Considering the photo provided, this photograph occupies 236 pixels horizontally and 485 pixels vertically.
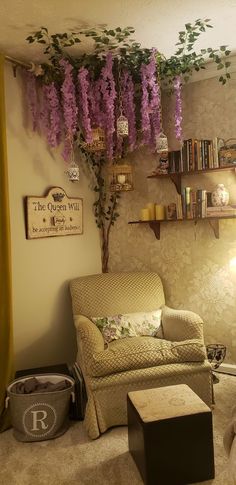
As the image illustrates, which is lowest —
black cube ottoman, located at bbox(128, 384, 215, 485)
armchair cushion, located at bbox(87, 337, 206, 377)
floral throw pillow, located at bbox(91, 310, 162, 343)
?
black cube ottoman, located at bbox(128, 384, 215, 485)

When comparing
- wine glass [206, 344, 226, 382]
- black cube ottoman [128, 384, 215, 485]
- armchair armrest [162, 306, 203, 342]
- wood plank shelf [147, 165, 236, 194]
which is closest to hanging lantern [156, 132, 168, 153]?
wood plank shelf [147, 165, 236, 194]

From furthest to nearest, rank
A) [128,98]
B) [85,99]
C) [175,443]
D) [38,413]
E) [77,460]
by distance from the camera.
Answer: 1. [128,98]
2. [85,99]
3. [38,413]
4. [77,460]
5. [175,443]

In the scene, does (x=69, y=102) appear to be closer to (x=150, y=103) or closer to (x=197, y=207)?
(x=150, y=103)

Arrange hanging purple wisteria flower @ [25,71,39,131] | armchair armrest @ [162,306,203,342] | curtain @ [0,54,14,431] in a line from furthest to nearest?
hanging purple wisteria flower @ [25,71,39,131] → armchair armrest @ [162,306,203,342] → curtain @ [0,54,14,431]

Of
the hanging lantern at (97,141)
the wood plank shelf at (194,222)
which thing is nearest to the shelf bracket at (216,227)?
the wood plank shelf at (194,222)

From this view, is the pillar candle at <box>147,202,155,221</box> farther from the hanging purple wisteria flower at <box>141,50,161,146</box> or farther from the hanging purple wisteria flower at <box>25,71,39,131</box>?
the hanging purple wisteria flower at <box>25,71,39,131</box>

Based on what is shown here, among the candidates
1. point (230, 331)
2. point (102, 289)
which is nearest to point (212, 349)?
point (230, 331)

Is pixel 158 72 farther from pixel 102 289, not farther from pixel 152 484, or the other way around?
pixel 152 484

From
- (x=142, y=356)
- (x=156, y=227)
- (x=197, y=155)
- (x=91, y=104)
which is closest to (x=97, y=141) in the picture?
(x=91, y=104)

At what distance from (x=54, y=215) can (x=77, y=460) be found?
1758mm

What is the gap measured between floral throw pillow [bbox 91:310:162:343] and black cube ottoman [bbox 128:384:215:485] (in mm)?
935

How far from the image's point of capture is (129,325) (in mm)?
2898

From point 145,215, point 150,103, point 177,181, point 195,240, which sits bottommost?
point 195,240

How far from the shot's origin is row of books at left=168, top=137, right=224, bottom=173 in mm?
3002
